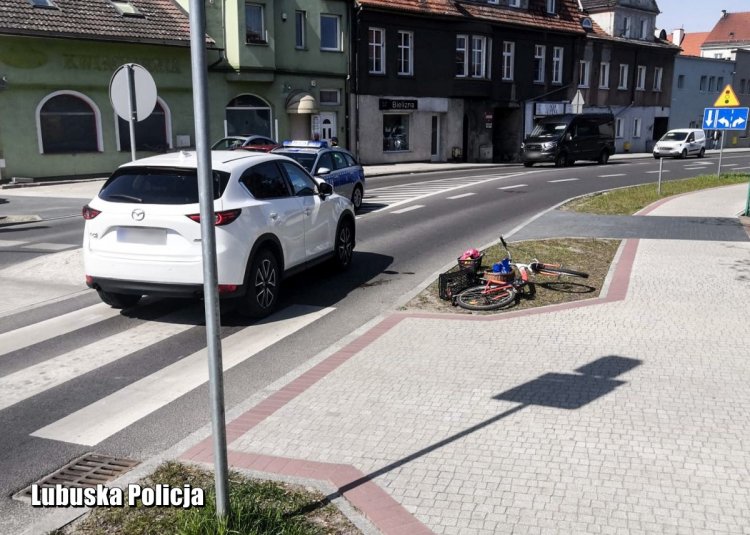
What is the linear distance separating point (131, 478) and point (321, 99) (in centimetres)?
3081

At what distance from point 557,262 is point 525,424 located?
6.39 meters

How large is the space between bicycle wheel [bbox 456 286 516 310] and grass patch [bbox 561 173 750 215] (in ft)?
30.1

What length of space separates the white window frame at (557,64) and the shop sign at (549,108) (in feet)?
4.75

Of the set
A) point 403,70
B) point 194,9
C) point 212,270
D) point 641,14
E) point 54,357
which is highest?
point 641,14

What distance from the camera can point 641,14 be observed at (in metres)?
53.6

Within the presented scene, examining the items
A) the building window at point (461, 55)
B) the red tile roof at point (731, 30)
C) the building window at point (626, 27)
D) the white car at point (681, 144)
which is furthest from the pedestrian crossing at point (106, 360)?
the red tile roof at point (731, 30)

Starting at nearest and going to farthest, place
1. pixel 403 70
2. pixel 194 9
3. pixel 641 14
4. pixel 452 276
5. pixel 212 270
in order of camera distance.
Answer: pixel 194 9
pixel 212 270
pixel 452 276
pixel 403 70
pixel 641 14

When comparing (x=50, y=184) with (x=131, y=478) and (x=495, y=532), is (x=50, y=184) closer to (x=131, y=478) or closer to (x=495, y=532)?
(x=131, y=478)

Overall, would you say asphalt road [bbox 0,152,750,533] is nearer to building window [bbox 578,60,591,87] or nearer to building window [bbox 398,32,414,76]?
building window [bbox 398,32,414,76]

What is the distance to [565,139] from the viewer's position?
34.2m

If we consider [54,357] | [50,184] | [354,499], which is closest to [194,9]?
[354,499]

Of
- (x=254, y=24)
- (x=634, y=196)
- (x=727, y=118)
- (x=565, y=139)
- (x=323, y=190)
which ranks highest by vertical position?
(x=254, y=24)

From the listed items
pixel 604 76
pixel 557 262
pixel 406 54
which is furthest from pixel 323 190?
pixel 604 76

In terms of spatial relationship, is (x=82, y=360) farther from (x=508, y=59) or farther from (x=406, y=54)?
(x=508, y=59)
